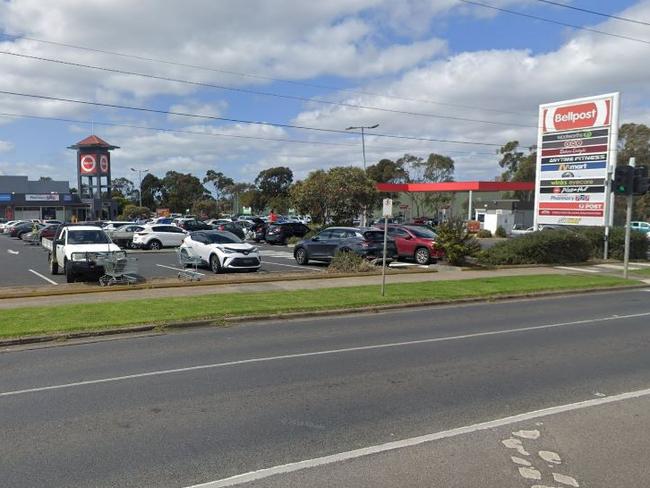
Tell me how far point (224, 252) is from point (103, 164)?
92.1 metres

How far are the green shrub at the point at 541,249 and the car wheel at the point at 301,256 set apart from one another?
725 centimetres

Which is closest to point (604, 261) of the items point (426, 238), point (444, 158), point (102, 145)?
point (426, 238)

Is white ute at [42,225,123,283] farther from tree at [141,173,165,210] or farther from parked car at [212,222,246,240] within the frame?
tree at [141,173,165,210]

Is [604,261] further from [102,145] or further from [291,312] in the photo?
[102,145]

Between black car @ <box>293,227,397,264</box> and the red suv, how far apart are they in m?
1.29

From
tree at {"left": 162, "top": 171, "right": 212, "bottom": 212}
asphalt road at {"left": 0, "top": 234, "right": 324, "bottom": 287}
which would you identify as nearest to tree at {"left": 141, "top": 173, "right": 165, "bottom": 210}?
tree at {"left": 162, "top": 171, "right": 212, "bottom": 212}

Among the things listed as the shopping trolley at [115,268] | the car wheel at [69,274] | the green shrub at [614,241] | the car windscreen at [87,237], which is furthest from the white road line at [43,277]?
the green shrub at [614,241]

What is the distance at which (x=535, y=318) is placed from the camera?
12.3m

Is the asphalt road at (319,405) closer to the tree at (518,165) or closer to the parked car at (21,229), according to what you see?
the parked car at (21,229)

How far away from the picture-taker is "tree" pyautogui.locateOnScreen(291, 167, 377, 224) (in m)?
38.0

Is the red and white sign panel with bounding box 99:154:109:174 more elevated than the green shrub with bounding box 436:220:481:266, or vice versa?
the red and white sign panel with bounding box 99:154:109:174

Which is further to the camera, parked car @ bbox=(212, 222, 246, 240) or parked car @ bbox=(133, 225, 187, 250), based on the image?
parked car @ bbox=(212, 222, 246, 240)

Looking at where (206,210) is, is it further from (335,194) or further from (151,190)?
(335,194)

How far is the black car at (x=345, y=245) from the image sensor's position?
22.1 meters
